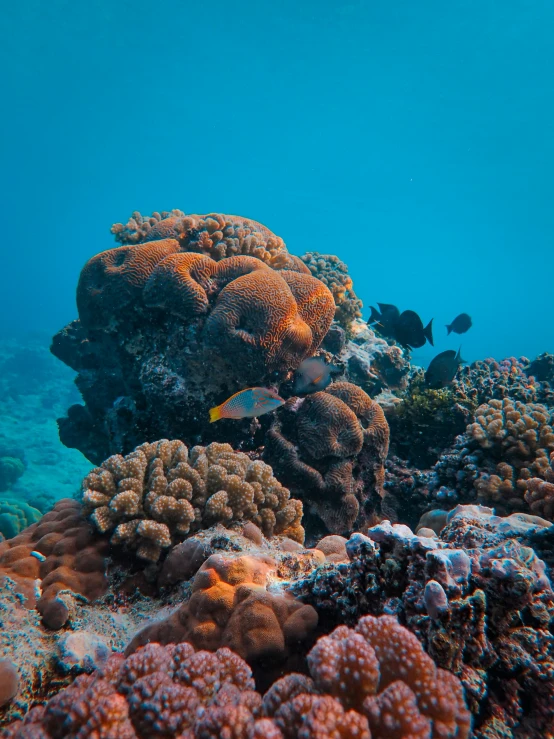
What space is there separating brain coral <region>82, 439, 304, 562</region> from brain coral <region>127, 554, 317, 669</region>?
29.6 inches

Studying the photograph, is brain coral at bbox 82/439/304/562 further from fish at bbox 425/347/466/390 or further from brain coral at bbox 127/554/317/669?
fish at bbox 425/347/466/390

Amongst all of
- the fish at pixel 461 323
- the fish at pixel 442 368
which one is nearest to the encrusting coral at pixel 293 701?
the fish at pixel 442 368

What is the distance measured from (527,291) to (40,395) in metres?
192

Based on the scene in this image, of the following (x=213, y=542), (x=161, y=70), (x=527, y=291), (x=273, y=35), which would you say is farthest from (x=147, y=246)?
(x=527, y=291)

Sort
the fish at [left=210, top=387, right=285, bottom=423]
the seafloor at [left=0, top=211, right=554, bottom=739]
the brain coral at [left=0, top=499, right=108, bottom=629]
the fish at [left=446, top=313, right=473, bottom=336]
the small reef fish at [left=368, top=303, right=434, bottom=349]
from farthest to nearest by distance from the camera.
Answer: the fish at [left=446, top=313, right=473, bottom=336] → the small reef fish at [left=368, top=303, right=434, bottom=349] → the fish at [left=210, top=387, right=285, bottom=423] → the brain coral at [left=0, top=499, right=108, bottom=629] → the seafloor at [left=0, top=211, right=554, bottom=739]

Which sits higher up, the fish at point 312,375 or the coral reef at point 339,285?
the coral reef at point 339,285

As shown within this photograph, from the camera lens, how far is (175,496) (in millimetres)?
3264

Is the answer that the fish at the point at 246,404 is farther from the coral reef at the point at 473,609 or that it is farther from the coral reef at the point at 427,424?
the coral reef at the point at 427,424

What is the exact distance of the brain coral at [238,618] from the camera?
204 cm

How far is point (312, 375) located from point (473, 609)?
11.0 feet

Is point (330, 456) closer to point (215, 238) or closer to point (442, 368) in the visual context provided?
point (442, 368)

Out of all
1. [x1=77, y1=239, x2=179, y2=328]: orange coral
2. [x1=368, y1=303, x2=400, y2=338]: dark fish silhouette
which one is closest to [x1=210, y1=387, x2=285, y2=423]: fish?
[x1=77, y1=239, x2=179, y2=328]: orange coral

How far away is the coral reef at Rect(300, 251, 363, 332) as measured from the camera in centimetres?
907

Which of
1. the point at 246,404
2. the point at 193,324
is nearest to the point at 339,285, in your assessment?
the point at 193,324
